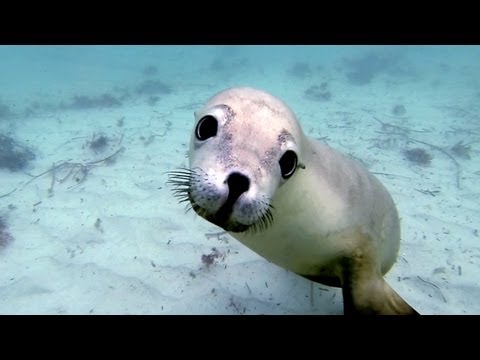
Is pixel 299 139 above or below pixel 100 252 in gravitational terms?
above

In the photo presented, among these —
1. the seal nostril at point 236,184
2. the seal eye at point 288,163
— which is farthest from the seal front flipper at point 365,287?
the seal nostril at point 236,184

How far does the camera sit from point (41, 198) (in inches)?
179

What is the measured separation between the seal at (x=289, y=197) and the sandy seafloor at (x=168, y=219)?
0.81m

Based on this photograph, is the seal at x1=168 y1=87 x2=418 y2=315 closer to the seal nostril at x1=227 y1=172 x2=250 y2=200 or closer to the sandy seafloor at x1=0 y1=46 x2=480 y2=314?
the seal nostril at x1=227 y1=172 x2=250 y2=200

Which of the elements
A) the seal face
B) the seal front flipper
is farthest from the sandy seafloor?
the seal face

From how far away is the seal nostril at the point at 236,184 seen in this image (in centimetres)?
136

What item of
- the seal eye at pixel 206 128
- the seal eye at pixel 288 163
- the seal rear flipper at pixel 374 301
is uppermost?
the seal eye at pixel 206 128

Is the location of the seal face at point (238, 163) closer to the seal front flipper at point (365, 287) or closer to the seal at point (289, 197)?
the seal at point (289, 197)

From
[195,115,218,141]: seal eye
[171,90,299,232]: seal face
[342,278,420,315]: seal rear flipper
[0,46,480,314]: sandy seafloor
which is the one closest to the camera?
[171,90,299,232]: seal face

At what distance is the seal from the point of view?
1386mm

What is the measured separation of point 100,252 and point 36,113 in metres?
7.32

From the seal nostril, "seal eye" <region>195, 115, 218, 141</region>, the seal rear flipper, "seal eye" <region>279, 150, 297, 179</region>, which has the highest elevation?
"seal eye" <region>195, 115, 218, 141</region>
